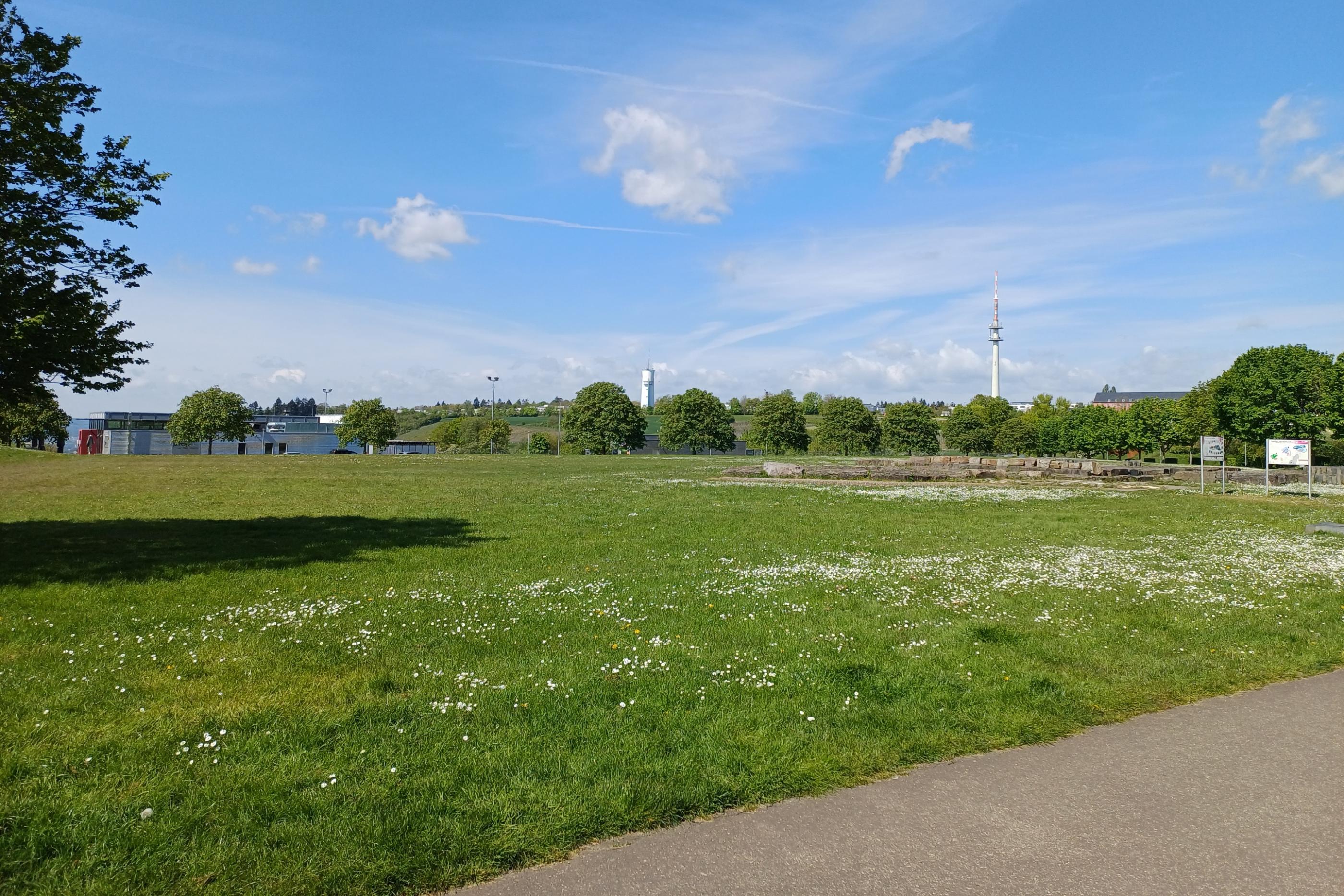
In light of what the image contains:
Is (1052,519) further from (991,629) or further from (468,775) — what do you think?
(468,775)

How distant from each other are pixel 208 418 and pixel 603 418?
6006 cm

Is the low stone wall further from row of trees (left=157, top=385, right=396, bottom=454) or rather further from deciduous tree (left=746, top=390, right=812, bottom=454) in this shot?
row of trees (left=157, top=385, right=396, bottom=454)

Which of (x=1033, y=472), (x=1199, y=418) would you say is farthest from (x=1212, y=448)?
(x=1199, y=418)

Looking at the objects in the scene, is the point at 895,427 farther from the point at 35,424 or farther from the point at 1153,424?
the point at 35,424

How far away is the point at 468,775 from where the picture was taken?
6.14 m

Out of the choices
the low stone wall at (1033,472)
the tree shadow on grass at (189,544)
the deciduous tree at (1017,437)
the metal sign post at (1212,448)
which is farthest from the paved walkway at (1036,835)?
the deciduous tree at (1017,437)

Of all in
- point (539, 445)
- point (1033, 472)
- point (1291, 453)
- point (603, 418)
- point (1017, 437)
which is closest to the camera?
point (1291, 453)

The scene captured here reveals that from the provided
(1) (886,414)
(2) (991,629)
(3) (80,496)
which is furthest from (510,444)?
(2) (991,629)

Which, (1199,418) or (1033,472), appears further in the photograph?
(1199,418)

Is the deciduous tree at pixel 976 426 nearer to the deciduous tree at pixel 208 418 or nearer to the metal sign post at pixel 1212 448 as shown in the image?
the metal sign post at pixel 1212 448

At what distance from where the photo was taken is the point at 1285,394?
73312 millimetres

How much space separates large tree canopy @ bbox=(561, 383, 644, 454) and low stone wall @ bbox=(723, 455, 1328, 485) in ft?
223

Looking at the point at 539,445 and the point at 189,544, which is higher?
the point at 539,445

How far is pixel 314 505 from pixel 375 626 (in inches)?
816
